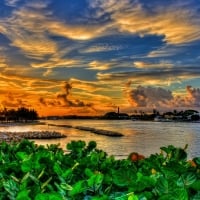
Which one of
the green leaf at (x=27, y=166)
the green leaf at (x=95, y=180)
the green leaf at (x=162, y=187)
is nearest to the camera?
Answer: the green leaf at (x=162, y=187)

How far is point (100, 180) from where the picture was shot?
157cm

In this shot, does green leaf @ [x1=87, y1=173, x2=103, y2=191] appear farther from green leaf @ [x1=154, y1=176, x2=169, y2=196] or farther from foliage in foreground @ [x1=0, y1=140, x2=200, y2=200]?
green leaf @ [x1=154, y1=176, x2=169, y2=196]

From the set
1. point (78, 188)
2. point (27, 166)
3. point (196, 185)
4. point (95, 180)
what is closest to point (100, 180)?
point (95, 180)

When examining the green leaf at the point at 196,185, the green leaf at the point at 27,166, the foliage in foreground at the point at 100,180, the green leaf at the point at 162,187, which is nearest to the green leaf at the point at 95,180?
the foliage in foreground at the point at 100,180

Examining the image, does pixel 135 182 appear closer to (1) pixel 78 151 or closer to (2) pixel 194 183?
(2) pixel 194 183

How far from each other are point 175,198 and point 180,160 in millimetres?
1276

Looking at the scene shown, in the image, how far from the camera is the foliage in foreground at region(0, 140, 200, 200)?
1435 millimetres

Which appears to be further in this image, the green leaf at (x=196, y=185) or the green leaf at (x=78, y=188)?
the green leaf at (x=196, y=185)

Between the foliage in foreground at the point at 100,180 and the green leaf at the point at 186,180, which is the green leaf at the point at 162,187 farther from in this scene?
the green leaf at the point at 186,180

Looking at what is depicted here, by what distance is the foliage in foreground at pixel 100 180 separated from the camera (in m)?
1.43

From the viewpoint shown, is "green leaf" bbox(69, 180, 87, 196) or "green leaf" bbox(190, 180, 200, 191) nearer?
"green leaf" bbox(69, 180, 87, 196)

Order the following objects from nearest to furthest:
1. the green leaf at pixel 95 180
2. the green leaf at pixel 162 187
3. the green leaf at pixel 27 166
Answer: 1. the green leaf at pixel 162 187
2. the green leaf at pixel 95 180
3. the green leaf at pixel 27 166

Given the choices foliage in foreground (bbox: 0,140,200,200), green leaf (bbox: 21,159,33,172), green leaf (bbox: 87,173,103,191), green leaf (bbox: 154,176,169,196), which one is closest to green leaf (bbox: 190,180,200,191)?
foliage in foreground (bbox: 0,140,200,200)

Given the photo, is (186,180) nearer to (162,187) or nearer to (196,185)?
(196,185)
